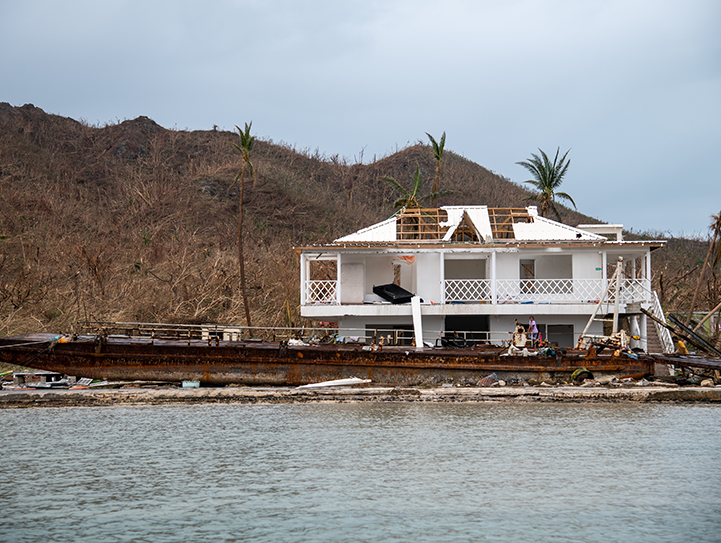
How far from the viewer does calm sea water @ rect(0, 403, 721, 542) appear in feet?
27.5

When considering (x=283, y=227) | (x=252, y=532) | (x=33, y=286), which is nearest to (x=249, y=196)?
(x=283, y=227)

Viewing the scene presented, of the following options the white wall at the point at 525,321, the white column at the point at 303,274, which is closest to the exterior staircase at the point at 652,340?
the white wall at the point at 525,321

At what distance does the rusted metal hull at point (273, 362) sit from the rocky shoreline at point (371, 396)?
1.79 metres

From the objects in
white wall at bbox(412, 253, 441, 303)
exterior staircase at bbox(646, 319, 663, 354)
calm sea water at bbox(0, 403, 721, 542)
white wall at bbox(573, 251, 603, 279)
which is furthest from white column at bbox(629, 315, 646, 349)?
calm sea water at bbox(0, 403, 721, 542)

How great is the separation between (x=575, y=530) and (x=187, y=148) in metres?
72.2

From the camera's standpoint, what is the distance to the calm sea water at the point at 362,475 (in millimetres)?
8367

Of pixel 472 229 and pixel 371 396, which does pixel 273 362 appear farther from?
pixel 472 229

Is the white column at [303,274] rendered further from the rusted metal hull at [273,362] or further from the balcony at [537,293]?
the rusted metal hull at [273,362]

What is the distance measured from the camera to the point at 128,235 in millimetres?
47125

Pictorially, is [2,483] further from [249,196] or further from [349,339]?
[249,196]

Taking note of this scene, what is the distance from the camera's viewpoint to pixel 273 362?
21.2 metres

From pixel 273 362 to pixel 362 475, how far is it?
10587 mm

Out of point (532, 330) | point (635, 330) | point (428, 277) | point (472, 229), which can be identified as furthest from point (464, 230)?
point (635, 330)

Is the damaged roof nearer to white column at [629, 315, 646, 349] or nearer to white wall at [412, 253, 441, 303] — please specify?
white wall at [412, 253, 441, 303]
